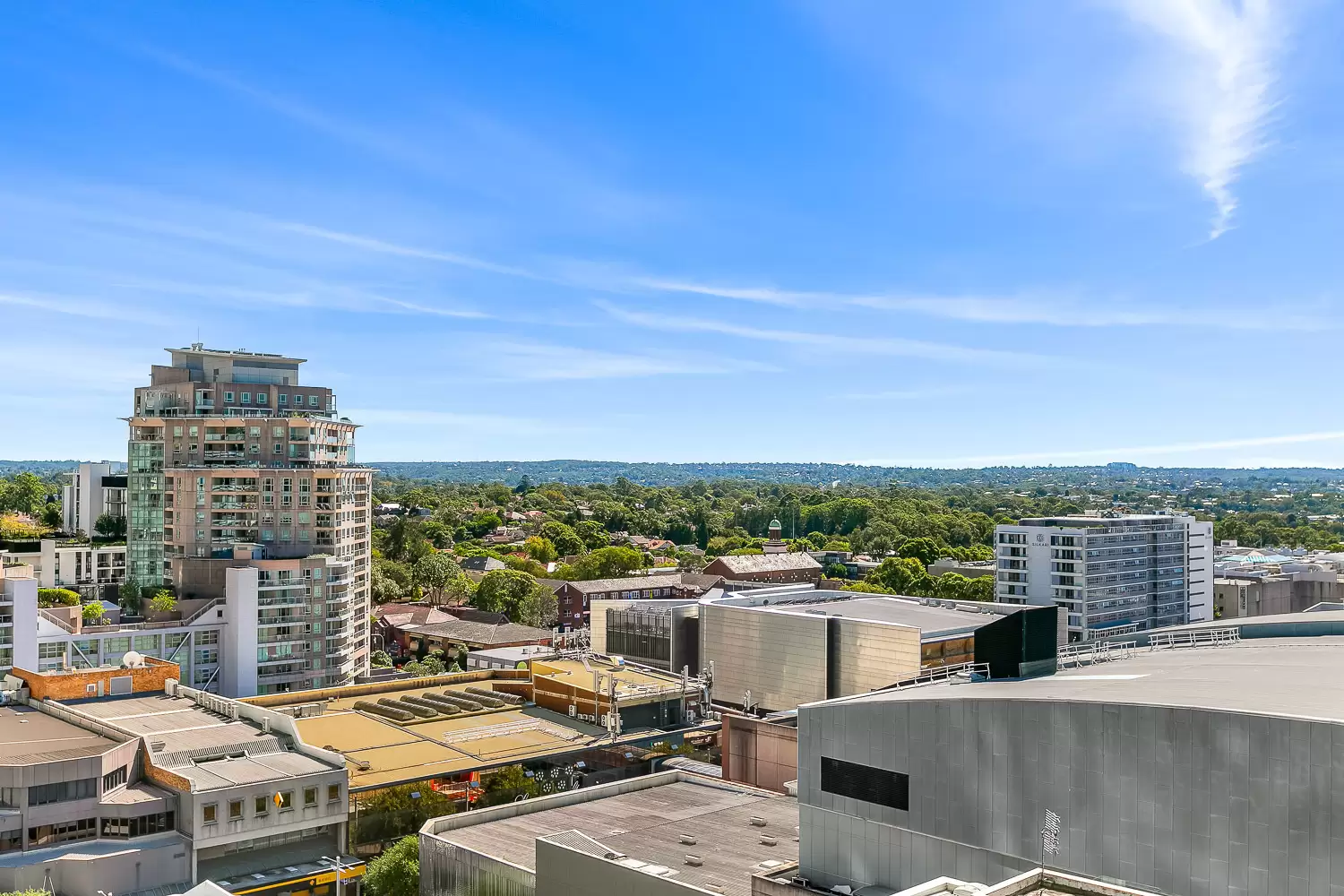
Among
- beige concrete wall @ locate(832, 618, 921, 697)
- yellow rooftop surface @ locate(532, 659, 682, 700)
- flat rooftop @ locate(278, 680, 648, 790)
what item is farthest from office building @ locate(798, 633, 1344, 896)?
yellow rooftop surface @ locate(532, 659, 682, 700)

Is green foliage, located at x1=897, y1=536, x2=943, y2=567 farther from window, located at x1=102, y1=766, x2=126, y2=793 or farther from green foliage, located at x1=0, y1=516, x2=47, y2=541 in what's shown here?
window, located at x1=102, y1=766, x2=126, y2=793

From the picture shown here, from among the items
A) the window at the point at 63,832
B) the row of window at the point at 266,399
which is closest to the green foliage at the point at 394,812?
the window at the point at 63,832

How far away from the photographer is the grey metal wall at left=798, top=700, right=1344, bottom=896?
987 inches

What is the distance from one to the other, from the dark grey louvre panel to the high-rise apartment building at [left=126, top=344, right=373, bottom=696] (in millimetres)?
66144

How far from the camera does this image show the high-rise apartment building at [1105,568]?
12019cm

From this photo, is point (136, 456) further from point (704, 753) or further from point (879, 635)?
point (879, 635)

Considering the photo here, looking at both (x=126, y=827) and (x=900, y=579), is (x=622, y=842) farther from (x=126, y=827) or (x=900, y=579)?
(x=900, y=579)

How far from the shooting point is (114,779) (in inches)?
2037

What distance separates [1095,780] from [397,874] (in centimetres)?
3090

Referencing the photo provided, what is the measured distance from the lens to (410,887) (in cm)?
4591

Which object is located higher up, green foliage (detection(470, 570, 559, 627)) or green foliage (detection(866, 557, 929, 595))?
green foliage (detection(866, 557, 929, 595))

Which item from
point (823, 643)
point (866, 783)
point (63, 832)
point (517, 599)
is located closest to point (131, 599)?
point (517, 599)

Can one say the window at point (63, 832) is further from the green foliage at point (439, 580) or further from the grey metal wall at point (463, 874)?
the green foliage at point (439, 580)

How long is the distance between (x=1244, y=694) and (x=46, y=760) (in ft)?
166
